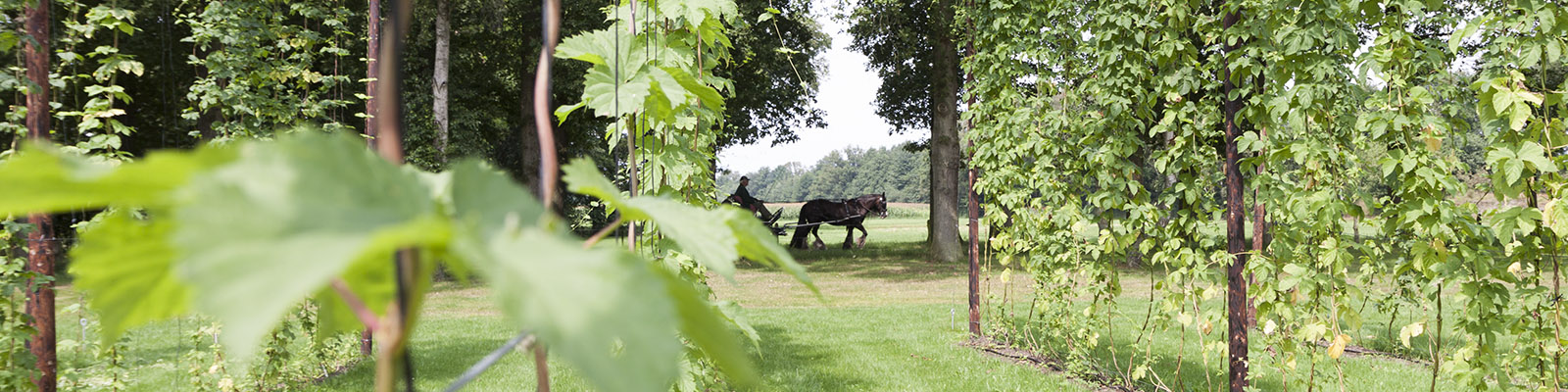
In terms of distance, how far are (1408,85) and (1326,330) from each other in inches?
36.9

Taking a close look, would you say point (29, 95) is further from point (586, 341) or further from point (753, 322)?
point (753, 322)

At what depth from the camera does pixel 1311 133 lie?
10.4ft

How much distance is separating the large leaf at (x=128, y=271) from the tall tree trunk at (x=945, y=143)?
12536mm

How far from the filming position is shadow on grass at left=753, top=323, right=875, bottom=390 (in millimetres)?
5605

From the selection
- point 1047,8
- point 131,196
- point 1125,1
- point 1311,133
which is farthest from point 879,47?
point 131,196

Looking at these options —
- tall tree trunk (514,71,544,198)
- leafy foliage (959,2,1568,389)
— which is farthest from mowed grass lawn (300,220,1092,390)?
tall tree trunk (514,71,544,198)

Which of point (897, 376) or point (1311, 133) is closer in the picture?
point (1311, 133)

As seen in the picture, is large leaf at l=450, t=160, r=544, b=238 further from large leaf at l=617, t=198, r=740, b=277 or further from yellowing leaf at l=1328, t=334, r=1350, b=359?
yellowing leaf at l=1328, t=334, r=1350, b=359

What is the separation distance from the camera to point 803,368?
20.3ft

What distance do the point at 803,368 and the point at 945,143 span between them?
868 centimetres

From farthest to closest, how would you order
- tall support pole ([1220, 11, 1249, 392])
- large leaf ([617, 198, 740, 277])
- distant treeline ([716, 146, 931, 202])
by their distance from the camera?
distant treeline ([716, 146, 931, 202]) < tall support pole ([1220, 11, 1249, 392]) < large leaf ([617, 198, 740, 277])

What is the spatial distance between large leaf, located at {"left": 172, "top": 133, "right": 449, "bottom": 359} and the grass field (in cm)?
288

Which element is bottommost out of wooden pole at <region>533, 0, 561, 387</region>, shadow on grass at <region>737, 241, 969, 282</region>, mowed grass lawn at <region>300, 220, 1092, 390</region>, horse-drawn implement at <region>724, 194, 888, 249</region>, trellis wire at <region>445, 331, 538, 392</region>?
shadow on grass at <region>737, 241, 969, 282</region>

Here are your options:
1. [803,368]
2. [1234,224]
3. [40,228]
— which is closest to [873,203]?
[803,368]
